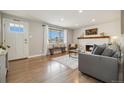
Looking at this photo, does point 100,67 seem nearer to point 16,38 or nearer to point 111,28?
point 16,38

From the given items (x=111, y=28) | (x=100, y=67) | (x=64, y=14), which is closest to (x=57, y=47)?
(x=64, y=14)

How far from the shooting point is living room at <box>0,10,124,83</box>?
2.48m

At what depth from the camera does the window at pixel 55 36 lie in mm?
7909

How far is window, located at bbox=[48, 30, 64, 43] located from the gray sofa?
203 inches

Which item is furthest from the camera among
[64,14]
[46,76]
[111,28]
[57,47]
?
[57,47]

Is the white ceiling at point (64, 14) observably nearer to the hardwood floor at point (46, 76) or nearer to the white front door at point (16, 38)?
the white front door at point (16, 38)

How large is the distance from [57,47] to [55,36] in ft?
3.76

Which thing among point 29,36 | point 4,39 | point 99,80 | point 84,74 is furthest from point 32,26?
point 99,80

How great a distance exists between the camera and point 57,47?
7746 millimetres

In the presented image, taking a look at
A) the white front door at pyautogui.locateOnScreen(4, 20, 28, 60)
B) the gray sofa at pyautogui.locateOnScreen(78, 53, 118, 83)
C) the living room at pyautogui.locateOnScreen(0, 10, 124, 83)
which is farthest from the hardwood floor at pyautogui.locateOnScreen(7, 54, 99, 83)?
the white front door at pyautogui.locateOnScreen(4, 20, 28, 60)

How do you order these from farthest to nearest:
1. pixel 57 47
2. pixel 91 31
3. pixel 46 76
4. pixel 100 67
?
pixel 91 31, pixel 57 47, pixel 46 76, pixel 100 67

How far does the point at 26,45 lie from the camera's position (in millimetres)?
5688
